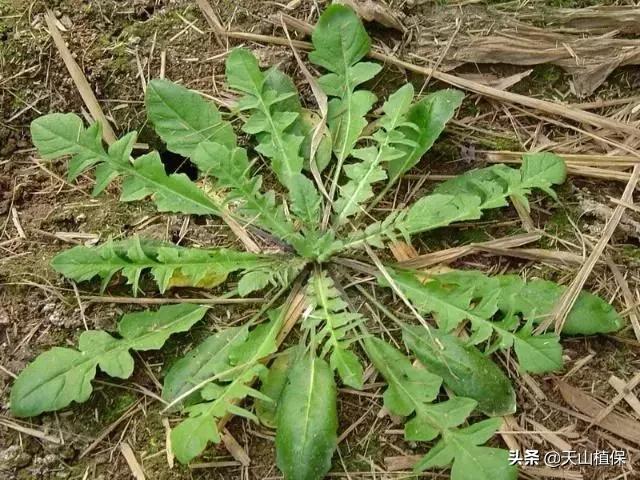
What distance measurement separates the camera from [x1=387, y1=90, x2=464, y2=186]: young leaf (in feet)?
6.63

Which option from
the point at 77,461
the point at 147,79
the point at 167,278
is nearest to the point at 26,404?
the point at 77,461

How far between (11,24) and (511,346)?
5.38 ft

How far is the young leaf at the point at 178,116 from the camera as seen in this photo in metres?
2.04

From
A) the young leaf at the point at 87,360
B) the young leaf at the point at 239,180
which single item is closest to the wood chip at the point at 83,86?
the young leaf at the point at 239,180

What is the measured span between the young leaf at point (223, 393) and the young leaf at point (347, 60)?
0.54m

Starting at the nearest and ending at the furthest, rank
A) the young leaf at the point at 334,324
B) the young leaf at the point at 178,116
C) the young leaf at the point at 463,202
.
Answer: the young leaf at the point at 334,324, the young leaf at the point at 463,202, the young leaf at the point at 178,116

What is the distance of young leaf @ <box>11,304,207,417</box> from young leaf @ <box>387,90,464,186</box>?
0.66 metres

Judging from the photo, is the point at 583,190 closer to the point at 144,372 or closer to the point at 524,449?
the point at 524,449

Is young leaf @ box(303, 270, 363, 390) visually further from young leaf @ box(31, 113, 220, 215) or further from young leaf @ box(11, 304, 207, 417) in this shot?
young leaf @ box(31, 113, 220, 215)

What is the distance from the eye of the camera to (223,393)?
1.79 meters

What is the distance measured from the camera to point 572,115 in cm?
209

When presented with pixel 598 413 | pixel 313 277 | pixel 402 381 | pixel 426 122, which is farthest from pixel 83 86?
pixel 598 413

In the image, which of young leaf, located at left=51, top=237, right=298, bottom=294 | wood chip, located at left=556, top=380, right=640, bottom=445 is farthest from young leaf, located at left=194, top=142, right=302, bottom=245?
wood chip, located at left=556, top=380, right=640, bottom=445

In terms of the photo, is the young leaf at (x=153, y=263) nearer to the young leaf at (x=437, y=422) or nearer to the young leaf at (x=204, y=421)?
the young leaf at (x=204, y=421)
